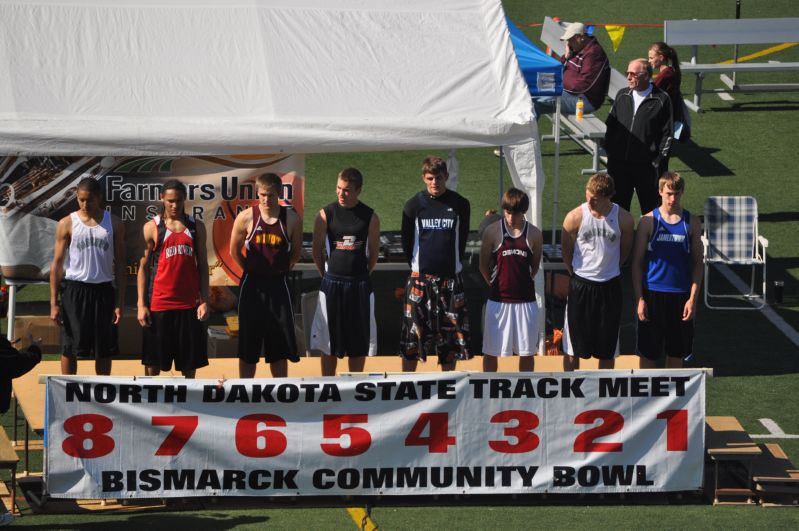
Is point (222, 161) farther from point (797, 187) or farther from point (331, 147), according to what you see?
point (797, 187)

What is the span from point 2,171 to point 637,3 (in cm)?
1655

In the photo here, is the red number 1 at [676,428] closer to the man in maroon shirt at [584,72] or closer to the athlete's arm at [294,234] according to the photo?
the athlete's arm at [294,234]

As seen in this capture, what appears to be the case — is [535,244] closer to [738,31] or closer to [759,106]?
[738,31]

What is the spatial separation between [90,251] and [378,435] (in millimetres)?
2609

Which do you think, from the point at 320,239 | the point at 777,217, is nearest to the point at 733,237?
the point at 777,217

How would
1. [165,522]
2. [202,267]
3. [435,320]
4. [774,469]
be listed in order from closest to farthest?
1. [165,522]
2. [774,469]
3. [202,267]
4. [435,320]

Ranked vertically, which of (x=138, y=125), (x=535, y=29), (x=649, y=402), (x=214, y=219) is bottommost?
(x=649, y=402)

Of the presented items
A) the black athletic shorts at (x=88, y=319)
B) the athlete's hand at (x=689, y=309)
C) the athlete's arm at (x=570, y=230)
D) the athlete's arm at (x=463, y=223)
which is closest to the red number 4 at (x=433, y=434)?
the athlete's arm at (x=463, y=223)

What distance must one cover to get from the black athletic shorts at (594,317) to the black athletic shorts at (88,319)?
10.9 feet

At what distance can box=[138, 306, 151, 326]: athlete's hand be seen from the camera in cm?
957

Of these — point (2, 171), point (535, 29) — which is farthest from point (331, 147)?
point (535, 29)

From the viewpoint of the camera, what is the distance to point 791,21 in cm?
1942

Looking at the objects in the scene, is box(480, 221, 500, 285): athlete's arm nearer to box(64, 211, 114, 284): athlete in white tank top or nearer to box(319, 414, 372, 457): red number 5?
box(319, 414, 372, 457): red number 5

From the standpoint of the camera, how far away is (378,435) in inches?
335
